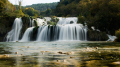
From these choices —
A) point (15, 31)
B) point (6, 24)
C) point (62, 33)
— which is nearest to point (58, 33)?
point (62, 33)

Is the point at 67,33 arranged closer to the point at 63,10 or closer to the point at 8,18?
the point at 8,18

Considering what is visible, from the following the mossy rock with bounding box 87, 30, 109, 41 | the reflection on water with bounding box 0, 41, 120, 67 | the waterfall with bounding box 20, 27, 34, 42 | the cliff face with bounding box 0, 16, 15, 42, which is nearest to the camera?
the reflection on water with bounding box 0, 41, 120, 67

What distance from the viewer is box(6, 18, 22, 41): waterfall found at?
1759 inches

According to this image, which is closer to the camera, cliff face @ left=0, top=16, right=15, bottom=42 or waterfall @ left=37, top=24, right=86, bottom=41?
waterfall @ left=37, top=24, right=86, bottom=41

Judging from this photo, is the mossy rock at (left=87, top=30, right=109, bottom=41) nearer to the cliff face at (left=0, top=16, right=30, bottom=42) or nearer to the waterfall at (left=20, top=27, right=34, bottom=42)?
the waterfall at (left=20, top=27, right=34, bottom=42)

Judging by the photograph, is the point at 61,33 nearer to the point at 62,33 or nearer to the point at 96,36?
the point at 62,33

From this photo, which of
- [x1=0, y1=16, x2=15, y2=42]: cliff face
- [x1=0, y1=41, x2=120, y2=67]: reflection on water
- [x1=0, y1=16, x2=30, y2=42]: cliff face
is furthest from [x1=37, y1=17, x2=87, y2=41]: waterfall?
[x1=0, y1=41, x2=120, y2=67]: reflection on water

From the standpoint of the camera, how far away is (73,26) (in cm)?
4059

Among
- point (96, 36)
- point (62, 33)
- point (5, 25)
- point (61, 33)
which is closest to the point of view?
point (96, 36)

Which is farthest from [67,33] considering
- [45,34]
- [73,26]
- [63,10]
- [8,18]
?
[63,10]

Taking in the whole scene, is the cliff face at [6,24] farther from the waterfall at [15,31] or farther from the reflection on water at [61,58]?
the reflection on water at [61,58]

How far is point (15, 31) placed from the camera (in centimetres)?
4578

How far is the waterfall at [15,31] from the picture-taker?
147ft

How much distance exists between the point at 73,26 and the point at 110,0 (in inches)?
428
